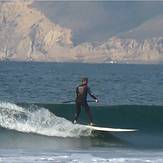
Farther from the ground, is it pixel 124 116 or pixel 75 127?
pixel 75 127

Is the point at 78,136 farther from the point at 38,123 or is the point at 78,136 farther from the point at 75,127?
the point at 38,123

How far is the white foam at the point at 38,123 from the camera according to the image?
20.4m

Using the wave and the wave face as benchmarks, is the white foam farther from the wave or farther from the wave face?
the wave

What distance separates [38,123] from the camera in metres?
21.6

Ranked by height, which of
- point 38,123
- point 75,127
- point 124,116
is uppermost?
point 75,127

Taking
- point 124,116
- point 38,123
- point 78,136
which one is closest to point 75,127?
point 78,136

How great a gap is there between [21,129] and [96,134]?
2.86m

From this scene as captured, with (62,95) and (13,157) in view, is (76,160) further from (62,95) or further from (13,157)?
(62,95)

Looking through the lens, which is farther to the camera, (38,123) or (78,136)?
Answer: (38,123)

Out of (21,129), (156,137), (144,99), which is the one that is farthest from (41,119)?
(144,99)

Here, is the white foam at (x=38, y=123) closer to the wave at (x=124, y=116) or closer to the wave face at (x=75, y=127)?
the wave face at (x=75, y=127)

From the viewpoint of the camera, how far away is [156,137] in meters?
22.6

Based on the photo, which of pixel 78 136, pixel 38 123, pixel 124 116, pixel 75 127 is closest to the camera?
pixel 78 136

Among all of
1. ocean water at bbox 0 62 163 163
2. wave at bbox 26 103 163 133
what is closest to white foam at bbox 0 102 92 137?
ocean water at bbox 0 62 163 163
